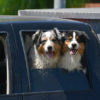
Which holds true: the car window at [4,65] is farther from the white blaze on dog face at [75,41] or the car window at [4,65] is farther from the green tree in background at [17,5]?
the green tree in background at [17,5]

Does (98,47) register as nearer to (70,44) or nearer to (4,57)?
(70,44)

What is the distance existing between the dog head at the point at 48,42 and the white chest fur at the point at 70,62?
0.09 meters

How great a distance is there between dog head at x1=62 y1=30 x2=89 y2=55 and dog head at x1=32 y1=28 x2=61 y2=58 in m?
0.07

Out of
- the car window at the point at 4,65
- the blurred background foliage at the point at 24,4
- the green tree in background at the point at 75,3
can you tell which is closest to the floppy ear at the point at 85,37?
the car window at the point at 4,65

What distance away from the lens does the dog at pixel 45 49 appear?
445 centimetres

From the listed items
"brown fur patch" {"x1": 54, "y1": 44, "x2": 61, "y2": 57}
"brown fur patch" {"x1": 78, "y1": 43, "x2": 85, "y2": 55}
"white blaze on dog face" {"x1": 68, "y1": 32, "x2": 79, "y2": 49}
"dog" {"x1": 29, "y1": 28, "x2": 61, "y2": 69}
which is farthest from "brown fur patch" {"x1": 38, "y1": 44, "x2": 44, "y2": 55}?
"brown fur patch" {"x1": 78, "y1": 43, "x2": 85, "y2": 55}

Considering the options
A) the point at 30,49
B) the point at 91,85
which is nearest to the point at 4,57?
the point at 30,49

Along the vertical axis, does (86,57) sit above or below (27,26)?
below

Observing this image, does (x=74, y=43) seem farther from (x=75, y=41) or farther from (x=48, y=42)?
(x=48, y=42)

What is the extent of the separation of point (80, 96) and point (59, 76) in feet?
0.86

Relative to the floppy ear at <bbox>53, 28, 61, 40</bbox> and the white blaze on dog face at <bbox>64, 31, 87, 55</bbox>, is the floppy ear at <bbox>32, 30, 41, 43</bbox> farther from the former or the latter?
the white blaze on dog face at <bbox>64, 31, 87, 55</bbox>

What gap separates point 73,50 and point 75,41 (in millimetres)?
85

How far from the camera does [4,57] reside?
4.36 metres

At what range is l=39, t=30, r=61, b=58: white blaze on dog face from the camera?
175 inches
